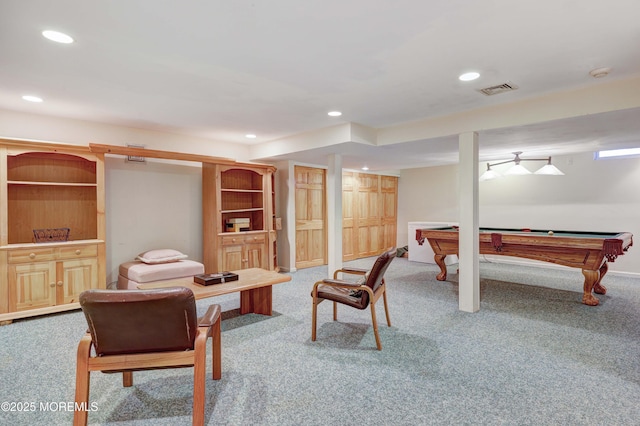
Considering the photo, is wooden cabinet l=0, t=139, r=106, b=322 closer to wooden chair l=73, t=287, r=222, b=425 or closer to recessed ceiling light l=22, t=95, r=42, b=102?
recessed ceiling light l=22, t=95, r=42, b=102

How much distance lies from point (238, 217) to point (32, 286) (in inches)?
116

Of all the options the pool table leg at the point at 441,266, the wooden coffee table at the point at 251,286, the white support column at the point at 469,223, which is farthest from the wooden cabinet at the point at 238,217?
the white support column at the point at 469,223

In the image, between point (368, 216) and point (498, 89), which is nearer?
point (498, 89)

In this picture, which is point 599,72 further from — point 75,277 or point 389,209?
point 389,209

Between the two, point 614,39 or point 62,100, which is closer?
point 614,39

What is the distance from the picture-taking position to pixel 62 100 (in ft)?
11.4

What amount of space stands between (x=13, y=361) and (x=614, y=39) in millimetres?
5024

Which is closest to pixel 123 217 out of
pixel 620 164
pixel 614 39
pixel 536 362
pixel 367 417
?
pixel 367 417

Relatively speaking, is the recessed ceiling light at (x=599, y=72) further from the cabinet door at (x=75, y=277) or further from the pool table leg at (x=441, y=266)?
the cabinet door at (x=75, y=277)

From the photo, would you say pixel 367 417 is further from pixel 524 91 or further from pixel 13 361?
pixel 524 91

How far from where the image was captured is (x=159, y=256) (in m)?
4.52

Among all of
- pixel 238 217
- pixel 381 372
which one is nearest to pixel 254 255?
pixel 238 217

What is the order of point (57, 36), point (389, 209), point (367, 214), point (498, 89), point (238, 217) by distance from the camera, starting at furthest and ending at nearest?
point (389, 209), point (367, 214), point (238, 217), point (498, 89), point (57, 36)

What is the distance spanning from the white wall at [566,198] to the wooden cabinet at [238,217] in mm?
4380
